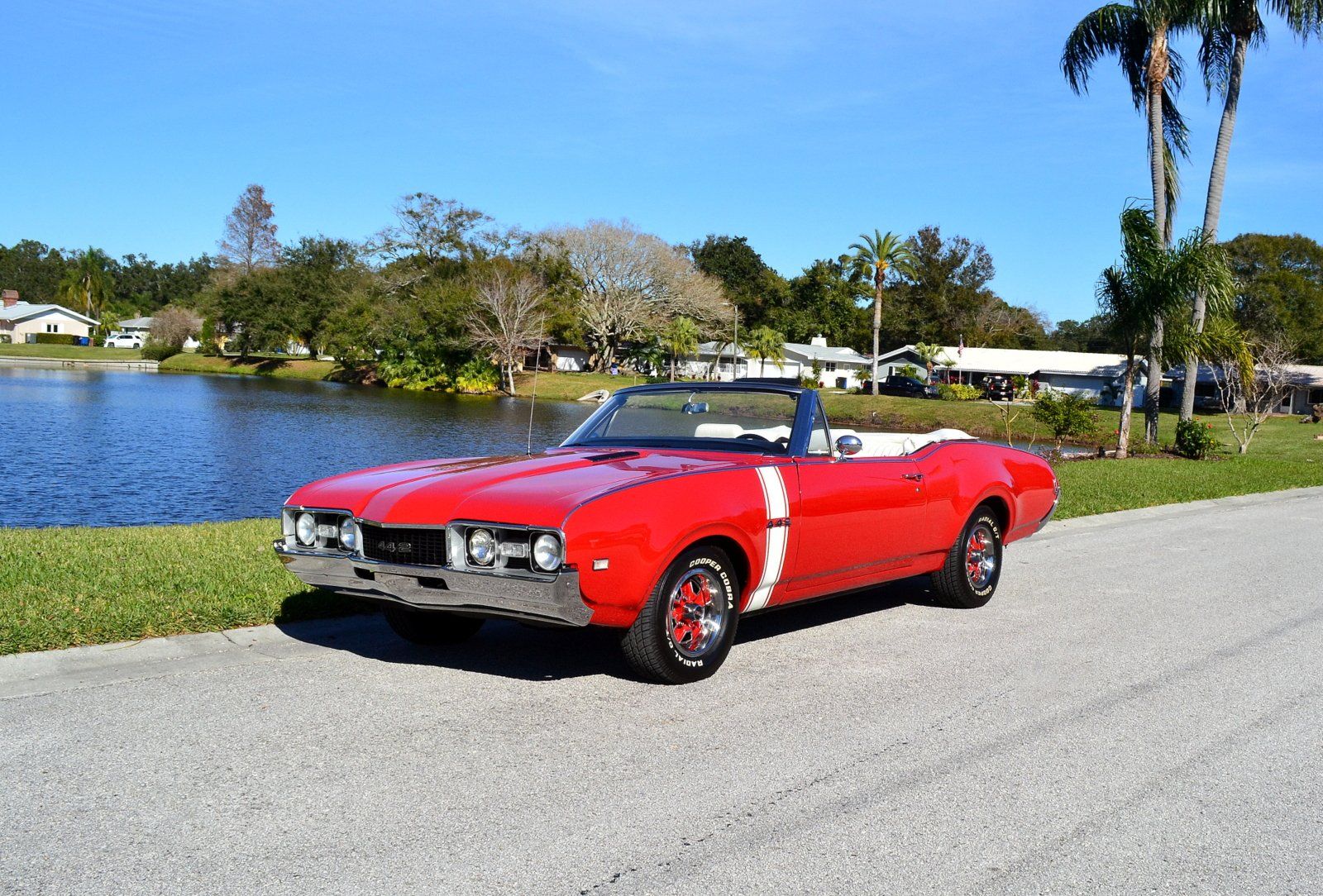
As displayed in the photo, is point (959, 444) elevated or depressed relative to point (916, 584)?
elevated

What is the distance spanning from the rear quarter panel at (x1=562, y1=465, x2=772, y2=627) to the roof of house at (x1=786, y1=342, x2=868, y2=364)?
88725mm

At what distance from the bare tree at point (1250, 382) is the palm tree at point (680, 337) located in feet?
122

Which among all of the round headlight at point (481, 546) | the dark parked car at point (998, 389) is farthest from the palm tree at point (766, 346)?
the round headlight at point (481, 546)

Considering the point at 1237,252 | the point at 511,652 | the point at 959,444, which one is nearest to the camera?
the point at 511,652

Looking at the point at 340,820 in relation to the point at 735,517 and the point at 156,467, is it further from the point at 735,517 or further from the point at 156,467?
the point at 156,467

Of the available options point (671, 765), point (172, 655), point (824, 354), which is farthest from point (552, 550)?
point (824, 354)

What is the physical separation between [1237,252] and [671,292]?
42020mm

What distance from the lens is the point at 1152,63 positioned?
27406mm

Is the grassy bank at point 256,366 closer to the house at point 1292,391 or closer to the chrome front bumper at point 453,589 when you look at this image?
the house at point 1292,391

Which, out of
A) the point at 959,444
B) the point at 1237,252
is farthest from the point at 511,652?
the point at 1237,252

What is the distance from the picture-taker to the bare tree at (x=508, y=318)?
2948 inches

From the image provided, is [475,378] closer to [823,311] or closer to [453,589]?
[823,311]

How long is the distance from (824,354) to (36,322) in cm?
8422

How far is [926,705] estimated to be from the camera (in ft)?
17.9
